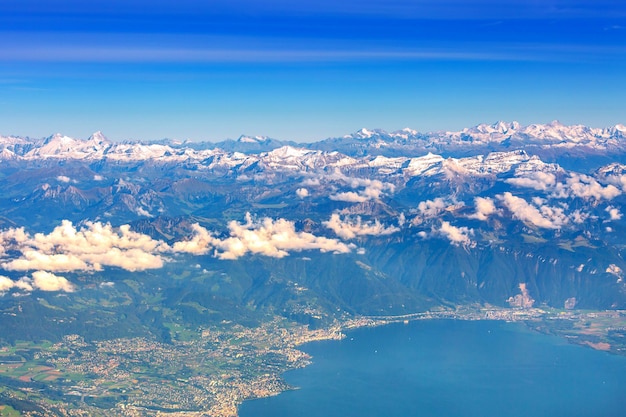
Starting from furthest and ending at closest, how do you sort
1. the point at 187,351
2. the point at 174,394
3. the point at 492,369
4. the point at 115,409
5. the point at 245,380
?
the point at 187,351 < the point at 492,369 < the point at 245,380 < the point at 174,394 < the point at 115,409

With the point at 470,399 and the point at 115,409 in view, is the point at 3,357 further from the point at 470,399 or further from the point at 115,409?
the point at 470,399

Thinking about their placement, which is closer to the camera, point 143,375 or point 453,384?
point 453,384

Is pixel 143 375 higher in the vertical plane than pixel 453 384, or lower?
higher

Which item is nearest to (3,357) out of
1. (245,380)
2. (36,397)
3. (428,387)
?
(36,397)

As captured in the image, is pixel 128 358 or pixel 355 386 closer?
pixel 355 386

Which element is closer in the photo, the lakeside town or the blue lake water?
the lakeside town

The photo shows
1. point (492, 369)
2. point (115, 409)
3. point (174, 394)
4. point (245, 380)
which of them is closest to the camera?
point (115, 409)

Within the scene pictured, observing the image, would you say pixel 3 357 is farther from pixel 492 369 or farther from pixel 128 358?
pixel 492 369

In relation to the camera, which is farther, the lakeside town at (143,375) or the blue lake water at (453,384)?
the blue lake water at (453,384)
